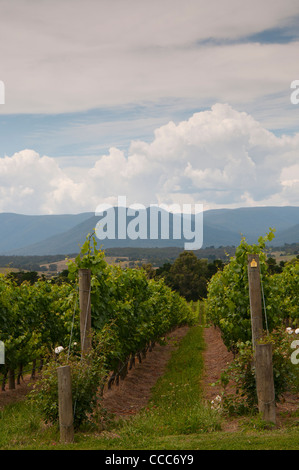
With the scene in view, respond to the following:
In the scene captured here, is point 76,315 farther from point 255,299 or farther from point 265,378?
point 265,378

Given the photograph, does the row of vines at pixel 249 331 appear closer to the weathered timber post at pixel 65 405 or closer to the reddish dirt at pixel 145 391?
the reddish dirt at pixel 145 391

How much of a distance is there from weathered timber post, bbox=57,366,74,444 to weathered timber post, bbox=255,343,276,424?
332cm

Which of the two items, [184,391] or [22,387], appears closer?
[184,391]

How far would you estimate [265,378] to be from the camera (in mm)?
8422

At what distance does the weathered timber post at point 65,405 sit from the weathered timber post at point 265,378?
3.32m

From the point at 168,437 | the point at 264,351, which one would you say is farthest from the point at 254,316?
the point at 168,437

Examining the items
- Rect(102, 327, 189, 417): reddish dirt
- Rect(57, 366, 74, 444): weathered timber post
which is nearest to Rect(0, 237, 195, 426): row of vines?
Rect(102, 327, 189, 417): reddish dirt

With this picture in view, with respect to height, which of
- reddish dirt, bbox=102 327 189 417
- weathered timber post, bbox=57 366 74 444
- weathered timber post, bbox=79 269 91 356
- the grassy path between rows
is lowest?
reddish dirt, bbox=102 327 189 417

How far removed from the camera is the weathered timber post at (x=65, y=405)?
7.64m

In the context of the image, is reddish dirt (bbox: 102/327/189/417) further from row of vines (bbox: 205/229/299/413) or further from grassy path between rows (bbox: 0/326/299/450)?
row of vines (bbox: 205/229/299/413)

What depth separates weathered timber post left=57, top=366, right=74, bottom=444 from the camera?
7641 mm

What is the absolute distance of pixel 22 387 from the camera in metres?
16.7
